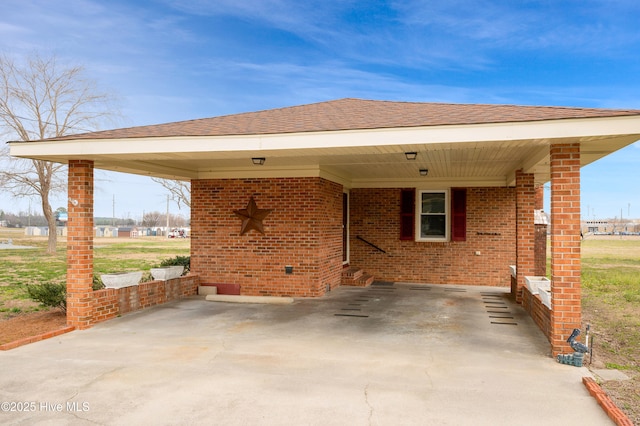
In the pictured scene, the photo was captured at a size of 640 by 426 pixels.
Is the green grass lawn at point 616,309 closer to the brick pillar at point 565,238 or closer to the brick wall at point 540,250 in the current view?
A: the brick pillar at point 565,238

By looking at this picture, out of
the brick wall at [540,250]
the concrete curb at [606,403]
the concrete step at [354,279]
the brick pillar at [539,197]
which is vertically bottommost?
the concrete curb at [606,403]

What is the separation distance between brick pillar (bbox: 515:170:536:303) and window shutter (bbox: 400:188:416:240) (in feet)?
11.5

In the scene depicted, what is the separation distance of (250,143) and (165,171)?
152 inches

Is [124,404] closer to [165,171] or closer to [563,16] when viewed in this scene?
[165,171]

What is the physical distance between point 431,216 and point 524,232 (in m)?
3.58

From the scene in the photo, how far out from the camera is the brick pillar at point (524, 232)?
9.49 meters

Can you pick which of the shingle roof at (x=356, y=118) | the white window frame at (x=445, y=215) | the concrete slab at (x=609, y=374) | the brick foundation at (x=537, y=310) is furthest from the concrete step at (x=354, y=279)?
the concrete slab at (x=609, y=374)

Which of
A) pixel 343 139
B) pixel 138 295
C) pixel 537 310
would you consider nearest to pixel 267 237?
pixel 138 295

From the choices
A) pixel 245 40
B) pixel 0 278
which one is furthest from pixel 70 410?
pixel 245 40

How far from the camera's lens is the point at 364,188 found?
1312 centimetres

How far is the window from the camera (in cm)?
1288

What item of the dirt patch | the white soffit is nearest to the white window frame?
the white soffit

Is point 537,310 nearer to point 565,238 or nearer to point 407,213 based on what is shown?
point 565,238

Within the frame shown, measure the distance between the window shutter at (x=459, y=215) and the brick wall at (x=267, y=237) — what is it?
3615mm
